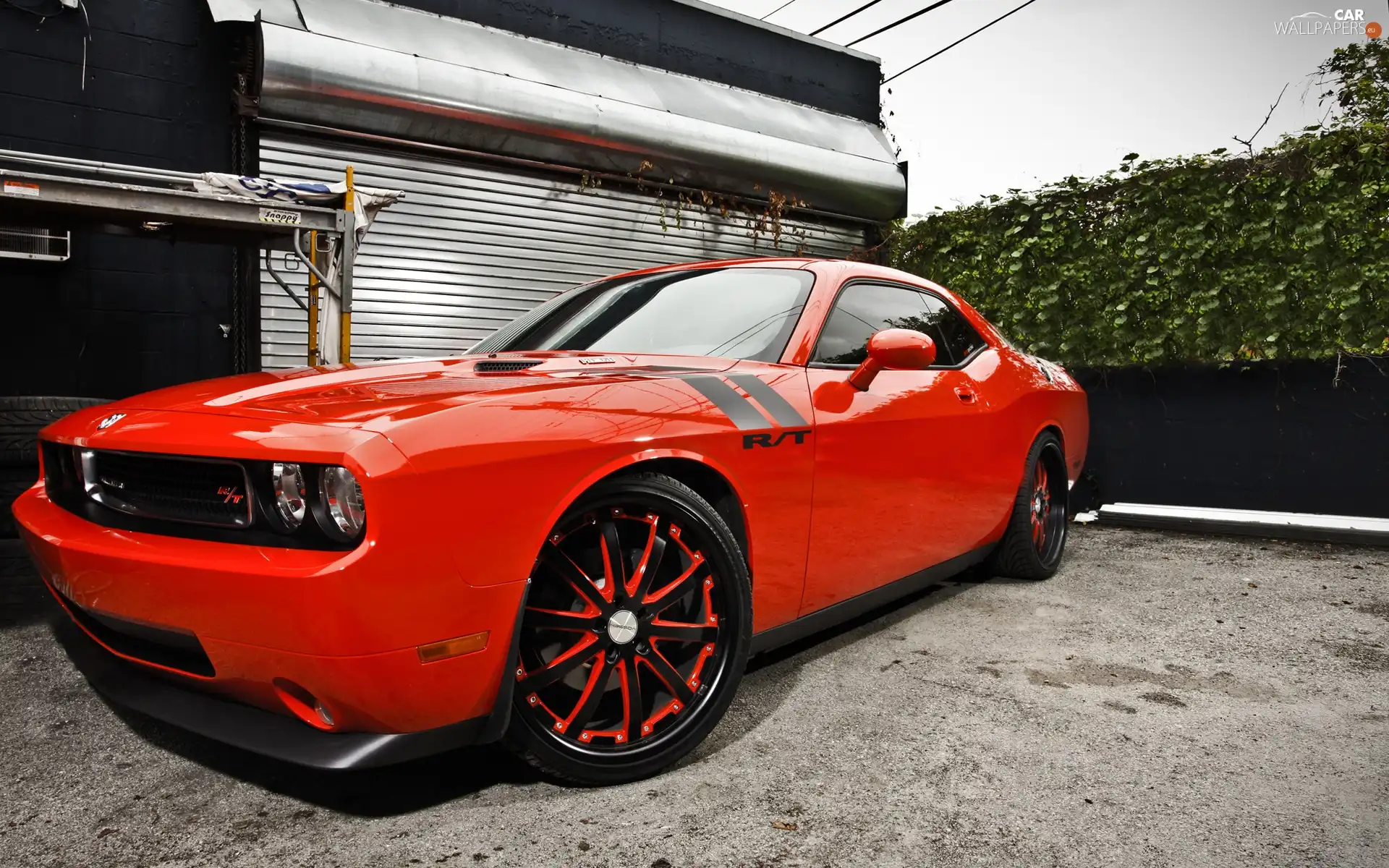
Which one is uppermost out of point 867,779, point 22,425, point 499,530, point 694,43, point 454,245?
point 694,43

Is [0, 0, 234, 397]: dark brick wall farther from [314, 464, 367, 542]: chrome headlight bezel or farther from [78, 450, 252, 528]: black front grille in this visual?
[314, 464, 367, 542]: chrome headlight bezel

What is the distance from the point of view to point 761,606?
2396 mm

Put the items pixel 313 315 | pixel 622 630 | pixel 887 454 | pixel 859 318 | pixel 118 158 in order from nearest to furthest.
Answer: pixel 622 630 → pixel 887 454 → pixel 859 318 → pixel 313 315 → pixel 118 158

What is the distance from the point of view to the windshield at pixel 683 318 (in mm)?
2768

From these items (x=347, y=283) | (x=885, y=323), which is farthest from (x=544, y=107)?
(x=885, y=323)

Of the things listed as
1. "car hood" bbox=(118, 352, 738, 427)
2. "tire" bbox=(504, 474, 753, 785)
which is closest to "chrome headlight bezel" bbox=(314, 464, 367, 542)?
"car hood" bbox=(118, 352, 738, 427)

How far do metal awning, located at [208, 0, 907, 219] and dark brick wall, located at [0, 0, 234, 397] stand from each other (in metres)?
0.56

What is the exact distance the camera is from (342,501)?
1627mm

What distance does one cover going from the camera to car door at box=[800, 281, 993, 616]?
2.61 meters

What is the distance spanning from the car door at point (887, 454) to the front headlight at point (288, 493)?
136cm

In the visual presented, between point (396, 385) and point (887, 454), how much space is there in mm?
1500

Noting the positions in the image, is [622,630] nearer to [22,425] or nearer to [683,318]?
[683,318]

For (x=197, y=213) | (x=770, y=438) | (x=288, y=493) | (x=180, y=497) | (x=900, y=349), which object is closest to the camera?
(x=288, y=493)

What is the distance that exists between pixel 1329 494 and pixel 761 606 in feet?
16.8
